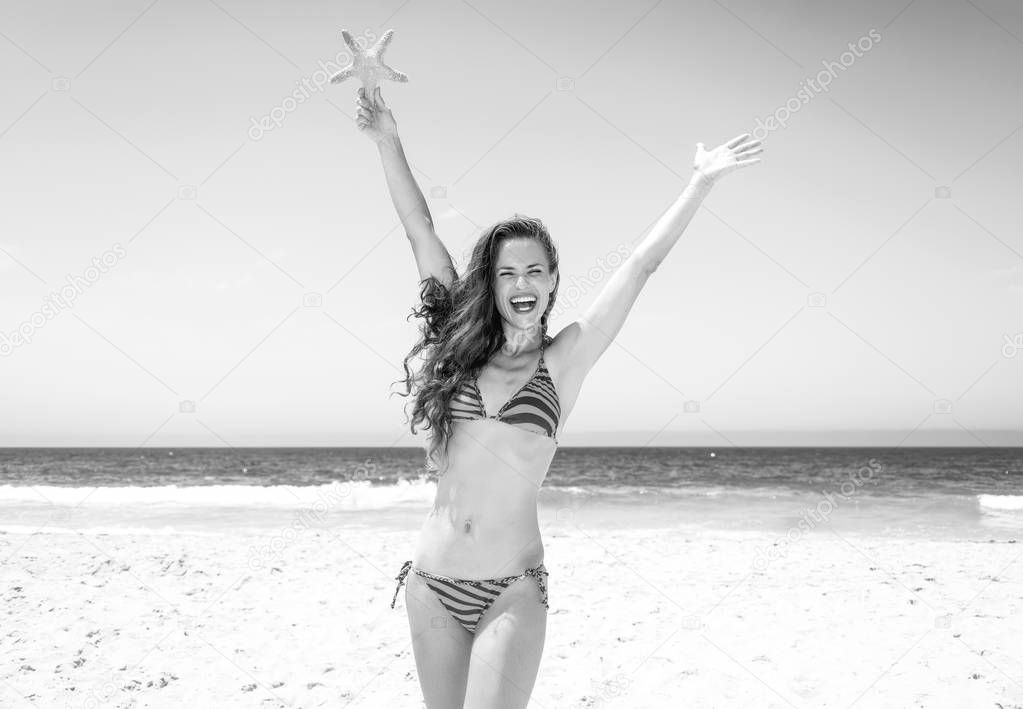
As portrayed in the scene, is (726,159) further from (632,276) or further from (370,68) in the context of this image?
(370,68)

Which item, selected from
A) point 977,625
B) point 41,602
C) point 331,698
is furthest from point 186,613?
point 977,625

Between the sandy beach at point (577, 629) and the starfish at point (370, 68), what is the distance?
158 inches

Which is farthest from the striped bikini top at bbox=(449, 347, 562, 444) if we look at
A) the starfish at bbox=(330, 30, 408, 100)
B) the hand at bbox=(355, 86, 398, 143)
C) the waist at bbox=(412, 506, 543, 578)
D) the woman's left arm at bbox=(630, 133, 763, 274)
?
the starfish at bbox=(330, 30, 408, 100)

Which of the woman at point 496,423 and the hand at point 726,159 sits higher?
the hand at point 726,159

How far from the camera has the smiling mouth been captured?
2.70 meters

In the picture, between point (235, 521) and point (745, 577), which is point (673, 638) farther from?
point (235, 521)

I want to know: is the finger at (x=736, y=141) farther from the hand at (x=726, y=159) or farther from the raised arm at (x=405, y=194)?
the raised arm at (x=405, y=194)

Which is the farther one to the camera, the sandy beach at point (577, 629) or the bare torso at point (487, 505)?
the sandy beach at point (577, 629)

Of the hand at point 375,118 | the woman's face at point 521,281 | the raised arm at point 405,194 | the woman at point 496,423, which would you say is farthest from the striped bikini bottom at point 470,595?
the hand at point 375,118

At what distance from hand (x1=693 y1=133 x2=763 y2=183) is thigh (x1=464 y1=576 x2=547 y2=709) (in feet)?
5.54

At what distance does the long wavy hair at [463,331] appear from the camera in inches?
105

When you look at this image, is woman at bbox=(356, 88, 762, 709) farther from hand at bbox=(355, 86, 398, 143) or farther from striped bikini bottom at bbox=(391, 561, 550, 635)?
hand at bbox=(355, 86, 398, 143)

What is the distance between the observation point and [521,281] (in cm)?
269

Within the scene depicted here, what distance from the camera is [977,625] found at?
21.3 ft
